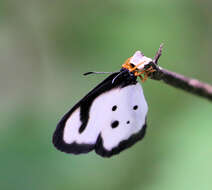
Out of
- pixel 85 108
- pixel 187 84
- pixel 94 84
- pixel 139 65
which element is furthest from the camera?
pixel 94 84

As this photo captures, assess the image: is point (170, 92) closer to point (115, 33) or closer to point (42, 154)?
point (115, 33)

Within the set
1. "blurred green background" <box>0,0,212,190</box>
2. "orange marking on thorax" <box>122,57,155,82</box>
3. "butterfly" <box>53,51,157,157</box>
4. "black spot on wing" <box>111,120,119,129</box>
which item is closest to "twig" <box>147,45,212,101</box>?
"orange marking on thorax" <box>122,57,155,82</box>

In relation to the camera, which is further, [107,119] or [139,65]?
[107,119]

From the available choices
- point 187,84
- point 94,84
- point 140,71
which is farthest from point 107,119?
point 94,84

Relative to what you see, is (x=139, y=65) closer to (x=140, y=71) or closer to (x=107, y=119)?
(x=140, y=71)

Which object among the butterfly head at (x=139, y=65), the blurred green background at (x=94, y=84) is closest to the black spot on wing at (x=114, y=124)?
the butterfly head at (x=139, y=65)

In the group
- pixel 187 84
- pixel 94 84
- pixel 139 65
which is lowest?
pixel 187 84

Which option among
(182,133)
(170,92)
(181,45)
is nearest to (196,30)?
(181,45)

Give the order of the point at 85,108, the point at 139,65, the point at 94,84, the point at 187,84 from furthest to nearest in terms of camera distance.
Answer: the point at 94,84, the point at 85,108, the point at 139,65, the point at 187,84
